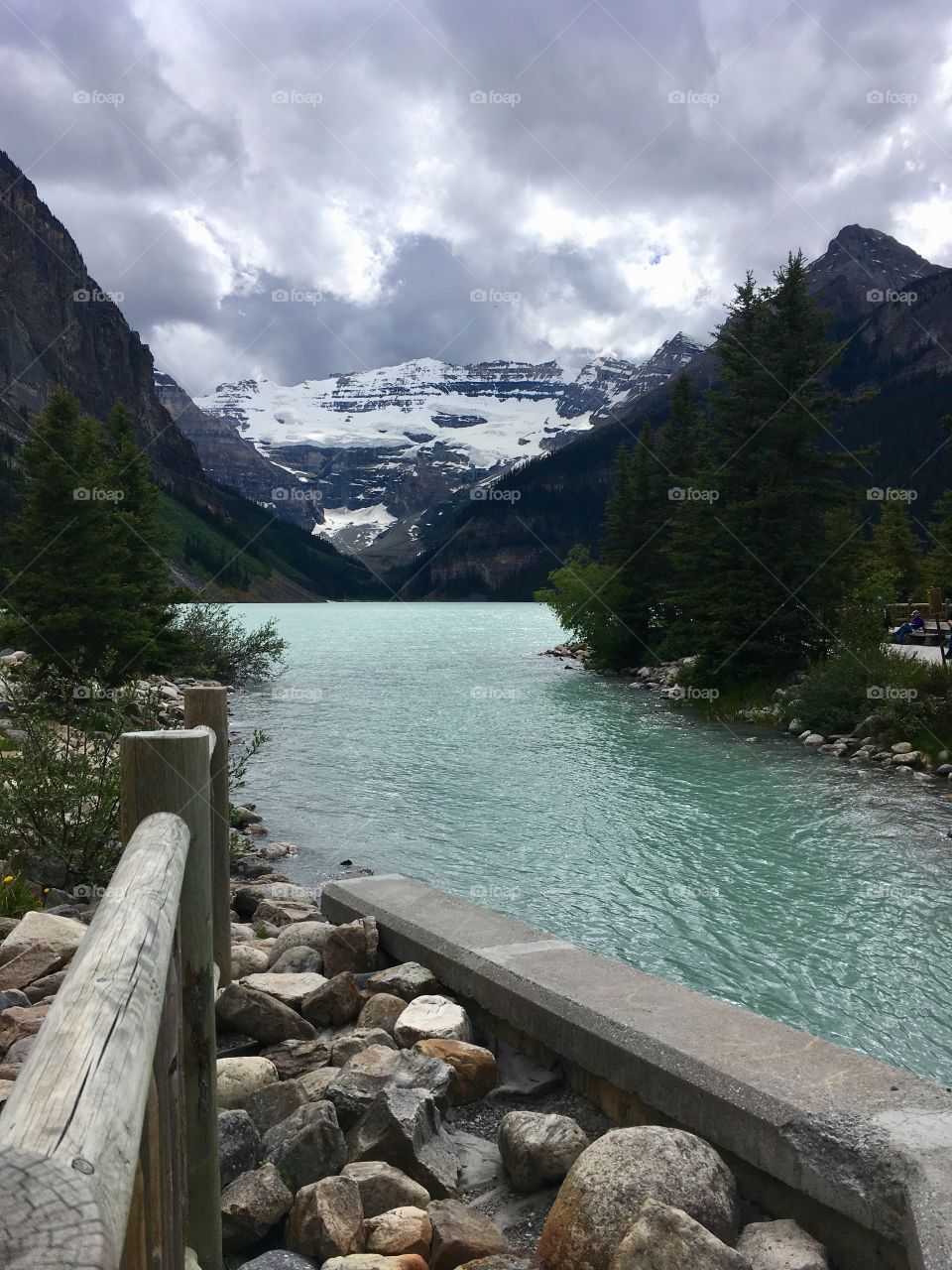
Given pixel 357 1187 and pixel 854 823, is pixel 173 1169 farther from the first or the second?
pixel 854 823

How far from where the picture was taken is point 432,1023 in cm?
→ 527

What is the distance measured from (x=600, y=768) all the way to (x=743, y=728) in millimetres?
6148

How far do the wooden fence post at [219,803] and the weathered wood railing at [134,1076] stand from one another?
249 centimetres

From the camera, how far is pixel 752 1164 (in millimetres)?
3676

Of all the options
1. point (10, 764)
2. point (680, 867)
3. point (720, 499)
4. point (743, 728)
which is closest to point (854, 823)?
point (680, 867)

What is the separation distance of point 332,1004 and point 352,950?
701 millimetres

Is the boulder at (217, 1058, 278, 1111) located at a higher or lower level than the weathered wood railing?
lower

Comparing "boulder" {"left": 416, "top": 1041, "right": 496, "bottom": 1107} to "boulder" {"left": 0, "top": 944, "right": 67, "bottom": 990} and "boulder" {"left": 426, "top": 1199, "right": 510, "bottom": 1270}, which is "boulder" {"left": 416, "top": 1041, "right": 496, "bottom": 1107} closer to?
"boulder" {"left": 426, "top": 1199, "right": 510, "bottom": 1270}

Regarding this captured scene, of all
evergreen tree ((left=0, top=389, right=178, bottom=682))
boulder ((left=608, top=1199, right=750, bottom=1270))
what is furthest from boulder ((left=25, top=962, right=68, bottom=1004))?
evergreen tree ((left=0, top=389, right=178, bottom=682))
